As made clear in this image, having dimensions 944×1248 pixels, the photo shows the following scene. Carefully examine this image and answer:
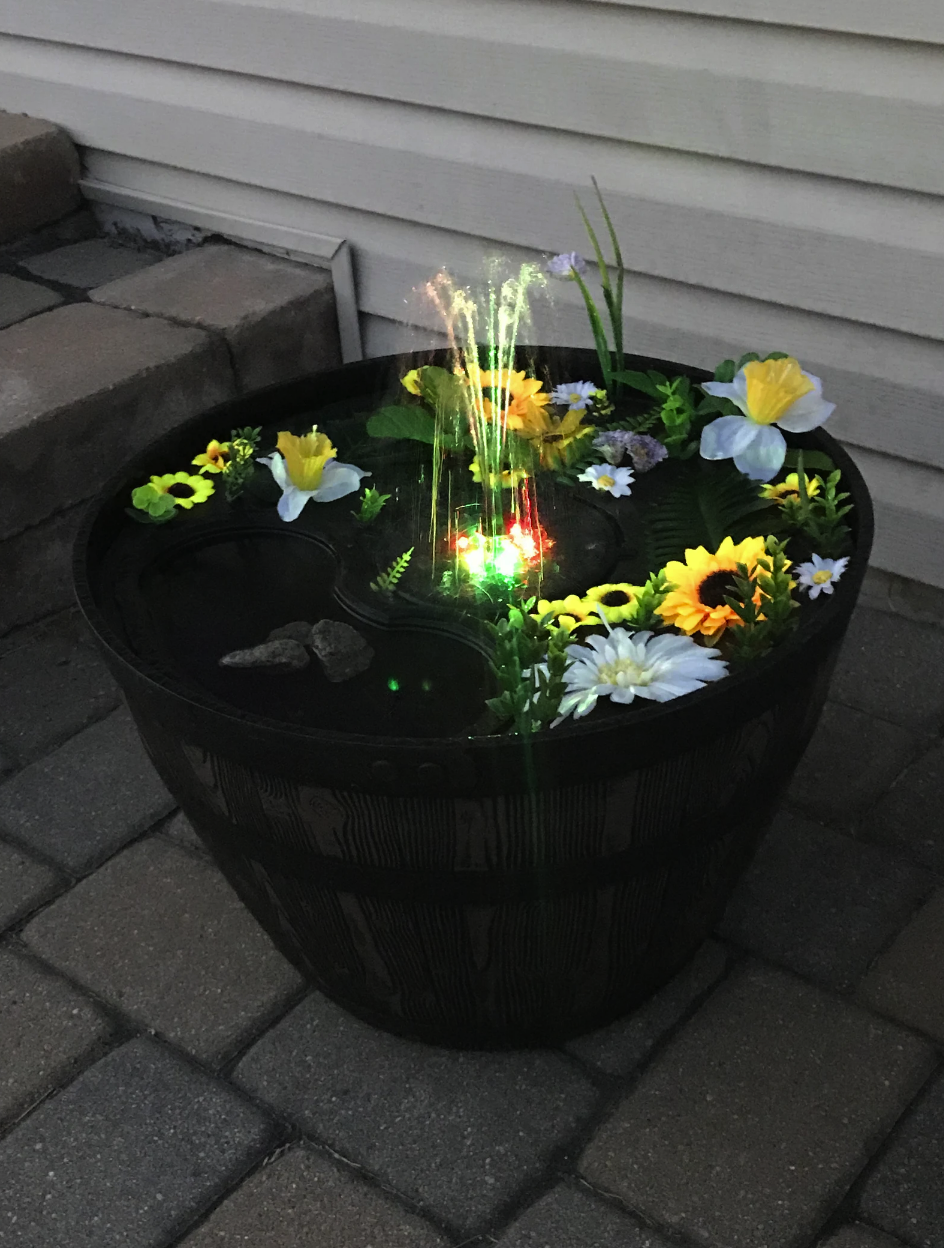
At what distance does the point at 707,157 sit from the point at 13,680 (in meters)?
1.59

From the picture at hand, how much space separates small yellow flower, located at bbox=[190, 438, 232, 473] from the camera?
5.35 ft

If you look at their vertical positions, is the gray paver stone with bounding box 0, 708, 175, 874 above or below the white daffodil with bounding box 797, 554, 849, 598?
below

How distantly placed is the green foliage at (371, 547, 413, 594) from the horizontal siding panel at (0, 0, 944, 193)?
43.7 inches

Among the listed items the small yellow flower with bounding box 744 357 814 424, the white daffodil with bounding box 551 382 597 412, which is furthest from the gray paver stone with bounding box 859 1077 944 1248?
the white daffodil with bounding box 551 382 597 412

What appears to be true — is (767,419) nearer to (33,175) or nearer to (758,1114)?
(758,1114)

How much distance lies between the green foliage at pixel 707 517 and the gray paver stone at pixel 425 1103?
691 mm

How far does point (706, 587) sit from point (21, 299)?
6.93ft

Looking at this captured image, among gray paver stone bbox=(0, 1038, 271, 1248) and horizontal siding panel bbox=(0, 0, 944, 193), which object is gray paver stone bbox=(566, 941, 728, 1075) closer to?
gray paver stone bbox=(0, 1038, 271, 1248)

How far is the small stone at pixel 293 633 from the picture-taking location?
139cm

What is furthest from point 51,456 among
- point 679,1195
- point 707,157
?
point 679,1195

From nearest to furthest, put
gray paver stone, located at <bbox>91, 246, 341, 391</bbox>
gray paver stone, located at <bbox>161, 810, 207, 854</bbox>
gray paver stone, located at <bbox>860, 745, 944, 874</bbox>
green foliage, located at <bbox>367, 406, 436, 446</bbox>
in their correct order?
green foliage, located at <bbox>367, 406, 436, 446</bbox>
gray paver stone, located at <bbox>860, 745, 944, 874</bbox>
gray paver stone, located at <bbox>161, 810, 207, 854</bbox>
gray paver stone, located at <bbox>91, 246, 341, 391</bbox>

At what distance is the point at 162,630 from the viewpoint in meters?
1.42

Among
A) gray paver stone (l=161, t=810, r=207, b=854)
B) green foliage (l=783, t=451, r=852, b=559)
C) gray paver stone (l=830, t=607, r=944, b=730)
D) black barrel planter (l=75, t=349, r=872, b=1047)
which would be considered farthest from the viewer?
gray paver stone (l=830, t=607, r=944, b=730)

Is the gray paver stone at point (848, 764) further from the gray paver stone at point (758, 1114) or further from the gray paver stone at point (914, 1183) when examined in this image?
the gray paver stone at point (914, 1183)
